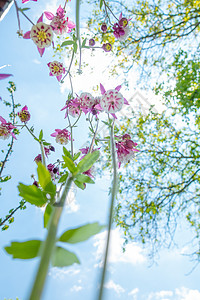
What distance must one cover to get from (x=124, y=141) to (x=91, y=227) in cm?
64

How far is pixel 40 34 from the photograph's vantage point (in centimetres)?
81

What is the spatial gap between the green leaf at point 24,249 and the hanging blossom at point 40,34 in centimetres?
71

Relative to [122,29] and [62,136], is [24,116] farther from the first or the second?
[122,29]

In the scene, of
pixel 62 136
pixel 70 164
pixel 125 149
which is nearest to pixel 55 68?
pixel 62 136

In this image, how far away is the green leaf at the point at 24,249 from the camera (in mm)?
291

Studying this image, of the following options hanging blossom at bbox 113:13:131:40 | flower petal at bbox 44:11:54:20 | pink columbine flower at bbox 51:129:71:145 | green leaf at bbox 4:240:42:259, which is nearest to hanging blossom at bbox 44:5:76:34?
flower petal at bbox 44:11:54:20

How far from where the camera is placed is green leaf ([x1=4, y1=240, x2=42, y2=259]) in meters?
0.29

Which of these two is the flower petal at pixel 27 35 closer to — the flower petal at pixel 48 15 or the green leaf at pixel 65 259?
the flower petal at pixel 48 15

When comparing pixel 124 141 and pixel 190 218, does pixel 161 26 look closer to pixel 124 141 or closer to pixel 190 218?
pixel 190 218

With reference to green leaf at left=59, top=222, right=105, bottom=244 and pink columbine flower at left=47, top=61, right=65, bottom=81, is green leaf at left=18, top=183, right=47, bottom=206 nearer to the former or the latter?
green leaf at left=59, top=222, right=105, bottom=244

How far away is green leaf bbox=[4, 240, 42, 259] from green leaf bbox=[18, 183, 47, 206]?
16 centimetres

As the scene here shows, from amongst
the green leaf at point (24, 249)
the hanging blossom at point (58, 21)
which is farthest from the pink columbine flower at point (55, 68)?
the green leaf at point (24, 249)

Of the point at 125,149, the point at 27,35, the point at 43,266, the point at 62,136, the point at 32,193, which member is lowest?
the point at 43,266

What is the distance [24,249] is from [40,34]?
0.74 metres
